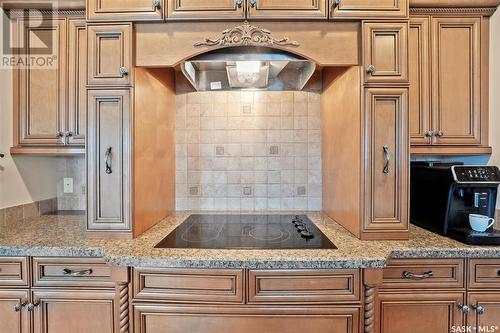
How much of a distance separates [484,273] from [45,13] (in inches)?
114

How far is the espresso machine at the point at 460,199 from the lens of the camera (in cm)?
142

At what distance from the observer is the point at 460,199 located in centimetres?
150

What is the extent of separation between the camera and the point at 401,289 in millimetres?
1329

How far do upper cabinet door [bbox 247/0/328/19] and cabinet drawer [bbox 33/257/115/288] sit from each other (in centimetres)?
149

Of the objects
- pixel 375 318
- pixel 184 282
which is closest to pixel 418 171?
pixel 375 318

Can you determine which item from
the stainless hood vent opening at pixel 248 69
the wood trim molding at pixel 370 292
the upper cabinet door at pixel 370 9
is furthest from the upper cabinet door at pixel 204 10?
the wood trim molding at pixel 370 292

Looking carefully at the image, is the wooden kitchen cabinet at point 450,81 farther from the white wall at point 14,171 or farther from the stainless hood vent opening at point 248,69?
the white wall at point 14,171

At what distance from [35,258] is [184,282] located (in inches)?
30.5

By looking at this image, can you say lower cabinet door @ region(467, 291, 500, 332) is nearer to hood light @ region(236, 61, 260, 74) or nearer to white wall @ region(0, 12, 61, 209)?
hood light @ region(236, 61, 260, 74)

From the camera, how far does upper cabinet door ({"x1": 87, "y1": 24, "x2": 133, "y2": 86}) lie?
4.66ft

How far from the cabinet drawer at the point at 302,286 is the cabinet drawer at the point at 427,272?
25cm

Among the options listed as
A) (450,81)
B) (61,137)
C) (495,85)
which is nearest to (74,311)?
(61,137)

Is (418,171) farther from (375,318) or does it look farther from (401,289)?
(375,318)

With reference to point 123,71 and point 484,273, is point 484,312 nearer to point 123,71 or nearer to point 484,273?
point 484,273
